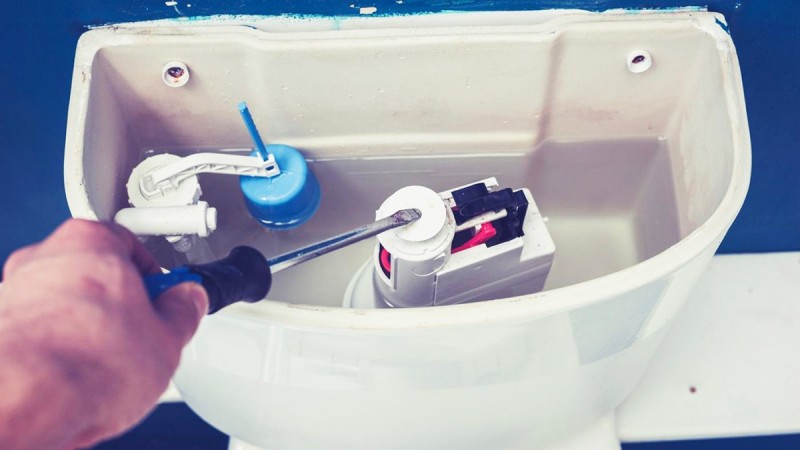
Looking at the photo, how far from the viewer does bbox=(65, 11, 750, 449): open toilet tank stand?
55cm

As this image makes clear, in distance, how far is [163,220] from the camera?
0.64m

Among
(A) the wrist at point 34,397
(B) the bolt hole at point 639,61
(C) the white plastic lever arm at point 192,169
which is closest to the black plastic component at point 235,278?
(A) the wrist at point 34,397

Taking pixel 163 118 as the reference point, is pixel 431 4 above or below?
above

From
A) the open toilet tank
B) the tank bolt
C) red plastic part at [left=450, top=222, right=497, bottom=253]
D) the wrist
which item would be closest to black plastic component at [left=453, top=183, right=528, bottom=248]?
red plastic part at [left=450, top=222, right=497, bottom=253]

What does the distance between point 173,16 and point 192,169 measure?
→ 0.44 feet

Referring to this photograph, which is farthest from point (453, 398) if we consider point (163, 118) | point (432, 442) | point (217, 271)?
point (163, 118)

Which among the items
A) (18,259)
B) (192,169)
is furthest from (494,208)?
(18,259)

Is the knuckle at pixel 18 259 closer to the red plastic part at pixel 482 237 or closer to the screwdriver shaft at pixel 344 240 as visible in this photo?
the screwdriver shaft at pixel 344 240

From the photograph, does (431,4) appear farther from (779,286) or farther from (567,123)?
(779,286)

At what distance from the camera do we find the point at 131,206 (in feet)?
2.27

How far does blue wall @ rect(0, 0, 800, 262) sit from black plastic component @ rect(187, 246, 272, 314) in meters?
0.30

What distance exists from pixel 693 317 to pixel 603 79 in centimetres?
30

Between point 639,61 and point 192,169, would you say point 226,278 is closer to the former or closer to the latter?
point 192,169

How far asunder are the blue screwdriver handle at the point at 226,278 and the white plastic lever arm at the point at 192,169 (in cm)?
22
